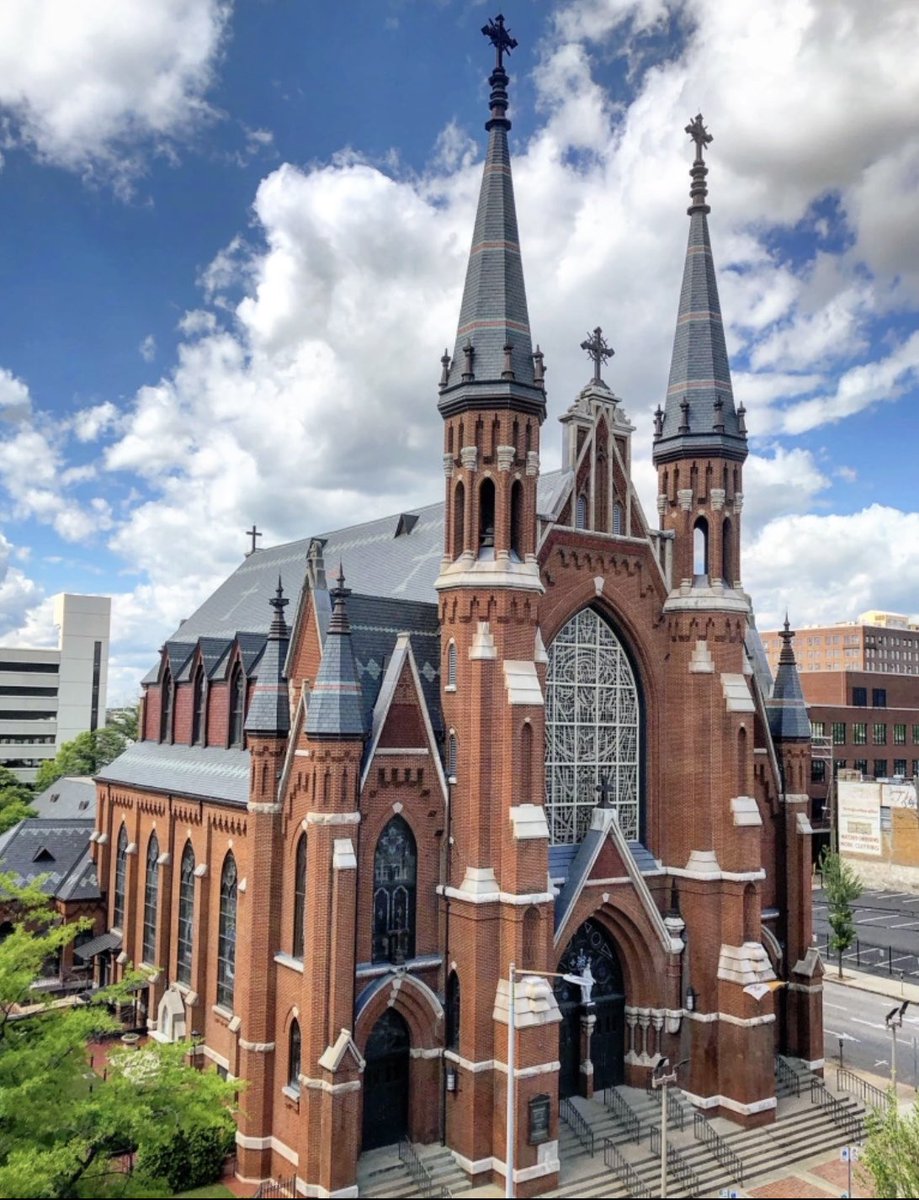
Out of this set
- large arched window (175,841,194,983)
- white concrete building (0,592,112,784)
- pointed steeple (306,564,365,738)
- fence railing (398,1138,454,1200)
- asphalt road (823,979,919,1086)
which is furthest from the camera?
white concrete building (0,592,112,784)

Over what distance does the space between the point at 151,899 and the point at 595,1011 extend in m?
17.7

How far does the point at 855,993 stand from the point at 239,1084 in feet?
105

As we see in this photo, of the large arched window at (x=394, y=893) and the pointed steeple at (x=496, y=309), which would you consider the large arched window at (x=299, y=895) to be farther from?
the pointed steeple at (x=496, y=309)

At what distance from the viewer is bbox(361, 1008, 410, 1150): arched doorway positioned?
80.2ft

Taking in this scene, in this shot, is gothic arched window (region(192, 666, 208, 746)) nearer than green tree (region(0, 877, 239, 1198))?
No

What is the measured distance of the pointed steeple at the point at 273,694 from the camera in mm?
26844

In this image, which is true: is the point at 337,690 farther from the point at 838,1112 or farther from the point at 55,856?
the point at 55,856

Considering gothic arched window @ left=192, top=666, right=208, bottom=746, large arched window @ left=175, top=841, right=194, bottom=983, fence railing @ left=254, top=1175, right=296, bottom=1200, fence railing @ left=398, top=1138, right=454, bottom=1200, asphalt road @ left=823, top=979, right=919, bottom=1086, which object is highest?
gothic arched window @ left=192, top=666, right=208, bottom=746

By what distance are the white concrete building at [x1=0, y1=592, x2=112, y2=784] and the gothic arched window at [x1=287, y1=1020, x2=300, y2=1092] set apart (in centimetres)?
8492

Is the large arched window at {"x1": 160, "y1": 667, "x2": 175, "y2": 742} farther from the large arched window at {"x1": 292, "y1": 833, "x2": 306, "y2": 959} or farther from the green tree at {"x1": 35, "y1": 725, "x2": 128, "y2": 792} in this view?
the green tree at {"x1": 35, "y1": 725, "x2": 128, "y2": 792}

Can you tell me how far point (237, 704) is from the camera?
3509 cm

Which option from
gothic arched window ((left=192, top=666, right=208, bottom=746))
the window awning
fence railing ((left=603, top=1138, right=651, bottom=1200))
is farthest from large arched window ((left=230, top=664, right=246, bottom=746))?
fence railing ((left=603, top=1138, right=651, bottom=1200))

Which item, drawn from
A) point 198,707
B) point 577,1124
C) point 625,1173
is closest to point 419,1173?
point 577,1124

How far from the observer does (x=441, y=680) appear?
26750 mm
